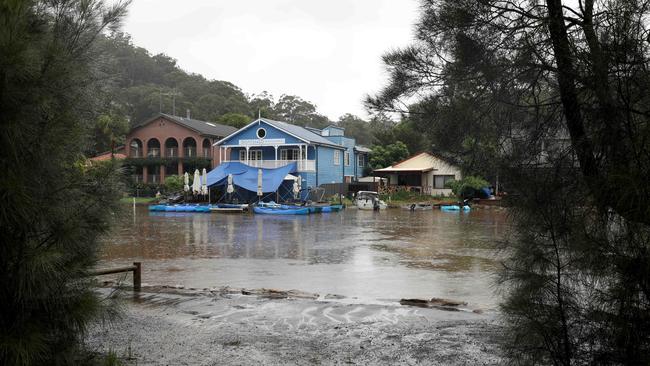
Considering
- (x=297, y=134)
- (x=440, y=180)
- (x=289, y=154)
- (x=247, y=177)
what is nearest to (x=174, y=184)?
(x=247, y=177)

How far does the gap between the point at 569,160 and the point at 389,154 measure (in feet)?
145

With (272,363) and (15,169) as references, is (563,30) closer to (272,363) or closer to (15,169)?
(15,169)

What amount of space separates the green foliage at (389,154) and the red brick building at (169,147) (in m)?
14.1

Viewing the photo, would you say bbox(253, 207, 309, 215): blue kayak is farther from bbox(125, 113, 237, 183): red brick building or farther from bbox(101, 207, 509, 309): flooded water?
bbox(125, 113, 237, 183): red brick building

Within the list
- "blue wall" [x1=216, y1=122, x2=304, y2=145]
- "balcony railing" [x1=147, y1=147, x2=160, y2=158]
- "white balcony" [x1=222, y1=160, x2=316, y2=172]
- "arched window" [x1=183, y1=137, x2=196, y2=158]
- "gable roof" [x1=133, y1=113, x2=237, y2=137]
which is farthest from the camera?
"balcony railing" [x1=147, y1=147, x2=160, y2=158]

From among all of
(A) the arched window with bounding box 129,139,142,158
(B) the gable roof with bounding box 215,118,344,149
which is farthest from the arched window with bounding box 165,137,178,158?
(B) the gable roof with bounding box 215,118,344,149

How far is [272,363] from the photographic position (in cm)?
524

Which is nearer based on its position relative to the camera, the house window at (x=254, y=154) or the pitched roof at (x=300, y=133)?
the pitched roof at (x=300, y=133)

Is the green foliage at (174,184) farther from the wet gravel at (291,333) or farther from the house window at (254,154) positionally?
the wet gravel at (291,333)

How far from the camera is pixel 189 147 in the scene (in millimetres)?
46812

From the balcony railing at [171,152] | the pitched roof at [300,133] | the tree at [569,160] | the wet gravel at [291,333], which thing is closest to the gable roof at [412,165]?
the pitched roof at [300,133]

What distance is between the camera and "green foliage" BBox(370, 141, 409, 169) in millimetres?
47281

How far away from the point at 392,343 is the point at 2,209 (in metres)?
4.47

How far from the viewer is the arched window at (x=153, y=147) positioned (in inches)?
1880
